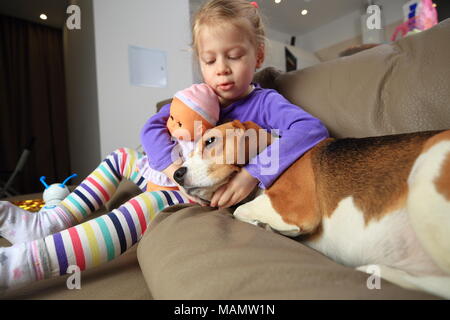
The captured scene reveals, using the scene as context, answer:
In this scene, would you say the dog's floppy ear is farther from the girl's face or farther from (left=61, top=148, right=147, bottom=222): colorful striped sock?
(left=61, top=148, right=147, bottom=222): colorful striped sock

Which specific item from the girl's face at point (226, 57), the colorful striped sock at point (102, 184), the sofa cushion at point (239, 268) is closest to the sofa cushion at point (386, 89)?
the girl's face at point (226, 57)

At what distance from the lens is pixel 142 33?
2334 mm

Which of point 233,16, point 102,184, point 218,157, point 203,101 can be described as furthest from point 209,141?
point 102,184

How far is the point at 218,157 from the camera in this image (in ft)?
2.20

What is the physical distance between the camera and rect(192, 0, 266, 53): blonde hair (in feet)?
2.76

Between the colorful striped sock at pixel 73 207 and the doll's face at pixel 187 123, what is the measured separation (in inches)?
13.3

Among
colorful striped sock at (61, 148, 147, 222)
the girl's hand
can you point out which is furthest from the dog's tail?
colorful striped sock at (61, 148, 147, 222)

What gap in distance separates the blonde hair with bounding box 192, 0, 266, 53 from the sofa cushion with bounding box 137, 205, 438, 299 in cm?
62

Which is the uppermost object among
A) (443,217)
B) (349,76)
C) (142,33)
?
(142,33)

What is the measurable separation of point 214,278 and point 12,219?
71 cm

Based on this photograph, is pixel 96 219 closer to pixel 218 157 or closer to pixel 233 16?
pixel 218 157

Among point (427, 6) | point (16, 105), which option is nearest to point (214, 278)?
point (427, 6)

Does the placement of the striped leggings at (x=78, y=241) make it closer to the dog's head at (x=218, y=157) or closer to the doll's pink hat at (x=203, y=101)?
the dog's head at (x=218, y=157)
